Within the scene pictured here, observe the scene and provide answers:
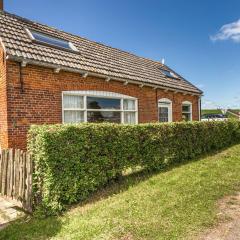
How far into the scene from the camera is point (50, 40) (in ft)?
39.8

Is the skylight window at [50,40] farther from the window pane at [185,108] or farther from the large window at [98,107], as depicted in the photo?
the window pane at [185,108]


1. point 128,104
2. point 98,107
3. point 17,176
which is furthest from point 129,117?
point 17,176

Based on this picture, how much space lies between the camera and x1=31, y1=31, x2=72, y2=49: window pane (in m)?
11.5

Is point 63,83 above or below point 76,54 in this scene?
below

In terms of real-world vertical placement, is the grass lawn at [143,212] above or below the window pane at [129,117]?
below

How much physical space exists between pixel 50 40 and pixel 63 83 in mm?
2653

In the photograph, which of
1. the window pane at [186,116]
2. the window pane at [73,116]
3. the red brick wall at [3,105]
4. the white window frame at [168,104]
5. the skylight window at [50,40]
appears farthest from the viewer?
the window pane at [186,116]

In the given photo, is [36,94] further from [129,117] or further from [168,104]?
[168,104]

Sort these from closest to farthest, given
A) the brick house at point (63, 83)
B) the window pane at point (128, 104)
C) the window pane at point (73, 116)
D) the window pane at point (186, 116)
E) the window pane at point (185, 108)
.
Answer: the brick house at point (63, 83), the window pane at point (73, 116), the window pane at point (128, 104), the window pane at point (186, 116), the window pane at point (185, 108)

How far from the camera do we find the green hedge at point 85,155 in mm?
6402

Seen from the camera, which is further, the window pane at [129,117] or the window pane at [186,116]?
the window pane at [186,116]

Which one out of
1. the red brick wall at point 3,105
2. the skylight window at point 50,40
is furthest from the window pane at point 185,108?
the red brick wall at point 3,105

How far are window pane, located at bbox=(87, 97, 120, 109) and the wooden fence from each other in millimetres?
4910

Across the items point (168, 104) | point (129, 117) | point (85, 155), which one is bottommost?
point (85, 155)
